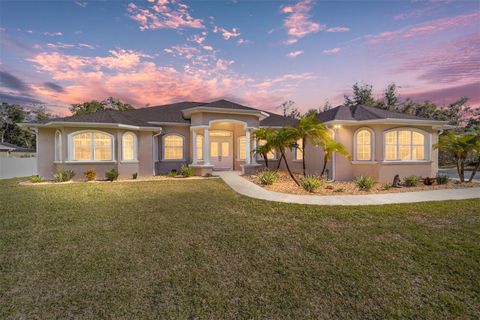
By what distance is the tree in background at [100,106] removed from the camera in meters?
34.4

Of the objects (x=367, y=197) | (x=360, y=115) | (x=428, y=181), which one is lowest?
(x=367, y=197)

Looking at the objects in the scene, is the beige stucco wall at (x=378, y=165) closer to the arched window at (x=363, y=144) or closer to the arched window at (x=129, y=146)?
the arched window at (x=363, y=144)

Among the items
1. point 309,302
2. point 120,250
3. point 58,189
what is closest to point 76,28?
point 58,189

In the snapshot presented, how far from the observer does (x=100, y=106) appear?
115 feet

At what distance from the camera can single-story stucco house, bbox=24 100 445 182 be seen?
13.1 meters

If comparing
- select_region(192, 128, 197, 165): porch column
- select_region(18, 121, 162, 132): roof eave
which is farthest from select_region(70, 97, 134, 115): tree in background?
select_region(192, 128, 197, 165): porch column

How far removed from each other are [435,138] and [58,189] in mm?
21501

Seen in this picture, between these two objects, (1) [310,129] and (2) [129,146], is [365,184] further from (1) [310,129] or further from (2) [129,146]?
(2) [129,146]

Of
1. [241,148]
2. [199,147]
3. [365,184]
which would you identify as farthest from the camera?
[241,148]

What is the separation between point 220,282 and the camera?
3.39 meters

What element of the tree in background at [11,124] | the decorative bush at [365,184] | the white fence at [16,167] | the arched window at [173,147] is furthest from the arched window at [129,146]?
the tree in background at [11,124]

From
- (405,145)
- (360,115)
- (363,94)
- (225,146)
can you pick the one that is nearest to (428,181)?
(405,145)

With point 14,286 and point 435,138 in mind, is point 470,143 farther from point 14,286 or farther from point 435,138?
point 14,286

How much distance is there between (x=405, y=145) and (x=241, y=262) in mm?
13875
